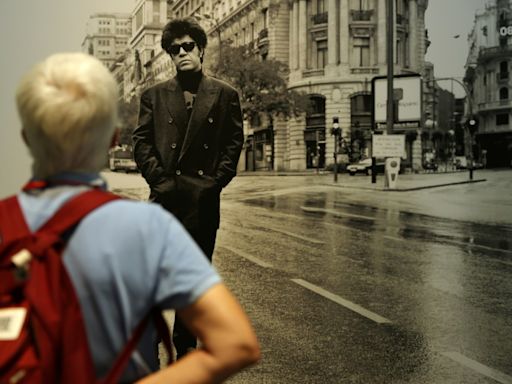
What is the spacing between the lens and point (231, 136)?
375 cm

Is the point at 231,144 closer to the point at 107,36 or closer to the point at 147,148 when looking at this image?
the point at 147,148

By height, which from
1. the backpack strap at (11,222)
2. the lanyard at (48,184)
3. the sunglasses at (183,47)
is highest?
the sunglasses at (183,47)

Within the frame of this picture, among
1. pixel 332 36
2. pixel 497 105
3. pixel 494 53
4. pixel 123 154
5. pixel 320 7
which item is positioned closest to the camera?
pixel 123 154

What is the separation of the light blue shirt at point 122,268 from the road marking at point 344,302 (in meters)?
3.93

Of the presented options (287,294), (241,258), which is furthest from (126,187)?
(241,258)

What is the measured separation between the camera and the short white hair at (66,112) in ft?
4.08

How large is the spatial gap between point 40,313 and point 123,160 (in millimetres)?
3512

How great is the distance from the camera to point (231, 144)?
12.3 ft

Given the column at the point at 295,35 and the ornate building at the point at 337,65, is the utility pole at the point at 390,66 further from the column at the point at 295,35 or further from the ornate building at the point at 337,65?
the column at the point at 295,35

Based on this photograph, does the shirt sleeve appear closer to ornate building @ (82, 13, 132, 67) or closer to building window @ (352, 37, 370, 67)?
ornate building @ (82, 13, 132, 67)

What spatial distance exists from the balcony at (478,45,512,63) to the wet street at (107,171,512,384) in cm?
363

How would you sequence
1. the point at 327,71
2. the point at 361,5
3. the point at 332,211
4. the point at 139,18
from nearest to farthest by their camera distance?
the point at 139,18
the point at 332,211
the point at 361,5
the point at 327,71

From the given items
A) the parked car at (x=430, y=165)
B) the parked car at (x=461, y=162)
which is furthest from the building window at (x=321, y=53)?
the parked car at (x=461, y=162)

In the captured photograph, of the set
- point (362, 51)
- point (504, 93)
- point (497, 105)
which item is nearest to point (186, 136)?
point (504, 93)
